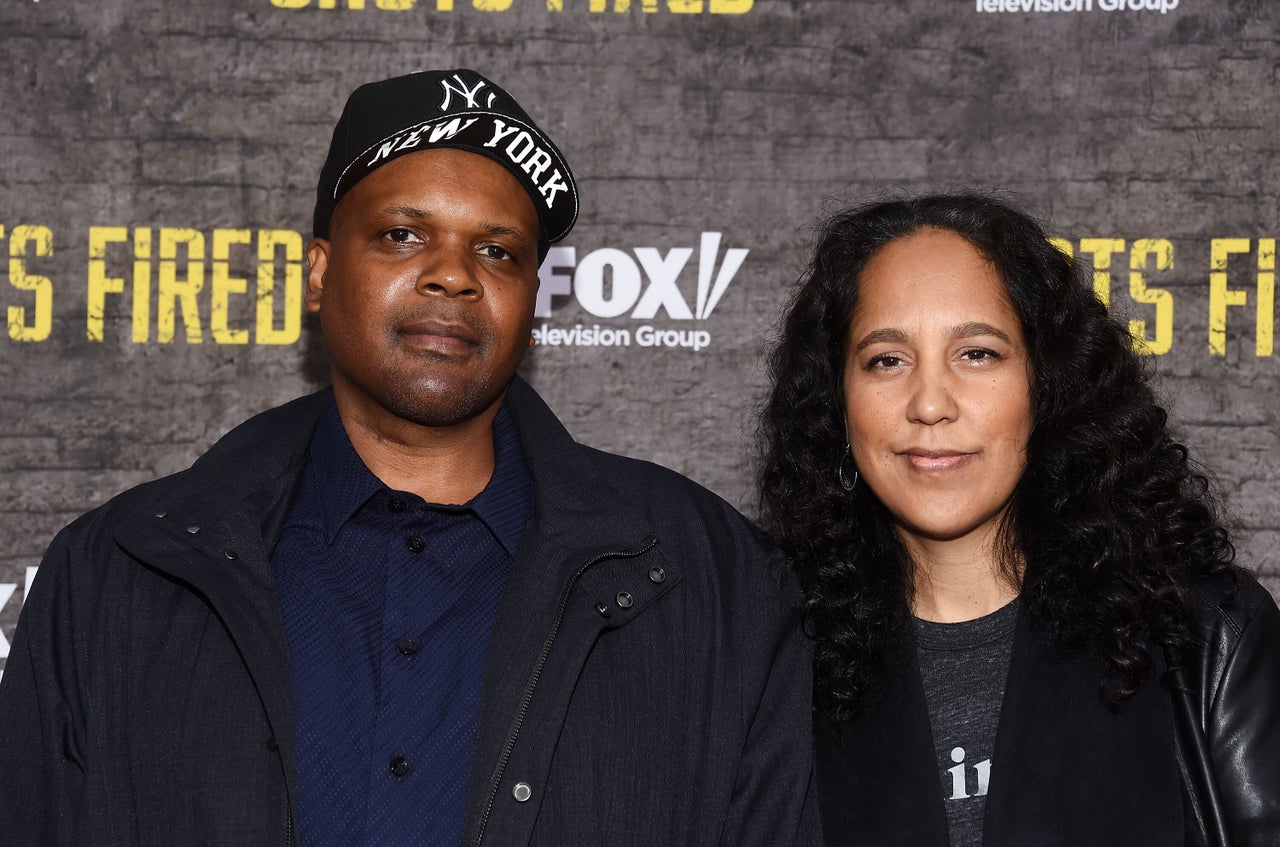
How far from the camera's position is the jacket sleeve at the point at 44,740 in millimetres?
1609

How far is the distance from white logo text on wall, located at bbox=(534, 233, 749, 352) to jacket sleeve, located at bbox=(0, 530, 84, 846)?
114 centimetres

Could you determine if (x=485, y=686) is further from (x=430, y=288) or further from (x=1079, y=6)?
(x=1079, y=6)

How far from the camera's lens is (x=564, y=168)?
1914mm

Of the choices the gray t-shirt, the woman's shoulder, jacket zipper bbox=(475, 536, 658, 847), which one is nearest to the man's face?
jacket zipper bbox=(475, 536, 658, 847)

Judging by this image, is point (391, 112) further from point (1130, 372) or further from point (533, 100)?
point (1130, 372)

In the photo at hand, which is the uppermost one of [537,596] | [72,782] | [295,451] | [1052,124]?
[1052,124]

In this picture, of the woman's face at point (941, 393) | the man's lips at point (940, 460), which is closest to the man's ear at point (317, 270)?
the woman's face at point (941, 393)

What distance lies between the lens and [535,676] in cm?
159

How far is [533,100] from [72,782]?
1.52 m

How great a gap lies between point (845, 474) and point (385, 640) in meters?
0.72

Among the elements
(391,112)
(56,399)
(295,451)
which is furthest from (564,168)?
(56,399)

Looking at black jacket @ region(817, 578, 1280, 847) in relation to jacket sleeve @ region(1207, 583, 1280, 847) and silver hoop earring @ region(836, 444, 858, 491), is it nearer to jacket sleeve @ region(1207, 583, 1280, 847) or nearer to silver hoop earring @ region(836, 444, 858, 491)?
jacket sleeve @ region(1207, 583, 1280, 847)

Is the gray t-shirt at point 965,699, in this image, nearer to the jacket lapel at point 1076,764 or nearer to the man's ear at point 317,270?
Result: the jacket lapel at point 1076,764

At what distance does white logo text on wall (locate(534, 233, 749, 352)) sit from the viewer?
2539mm
